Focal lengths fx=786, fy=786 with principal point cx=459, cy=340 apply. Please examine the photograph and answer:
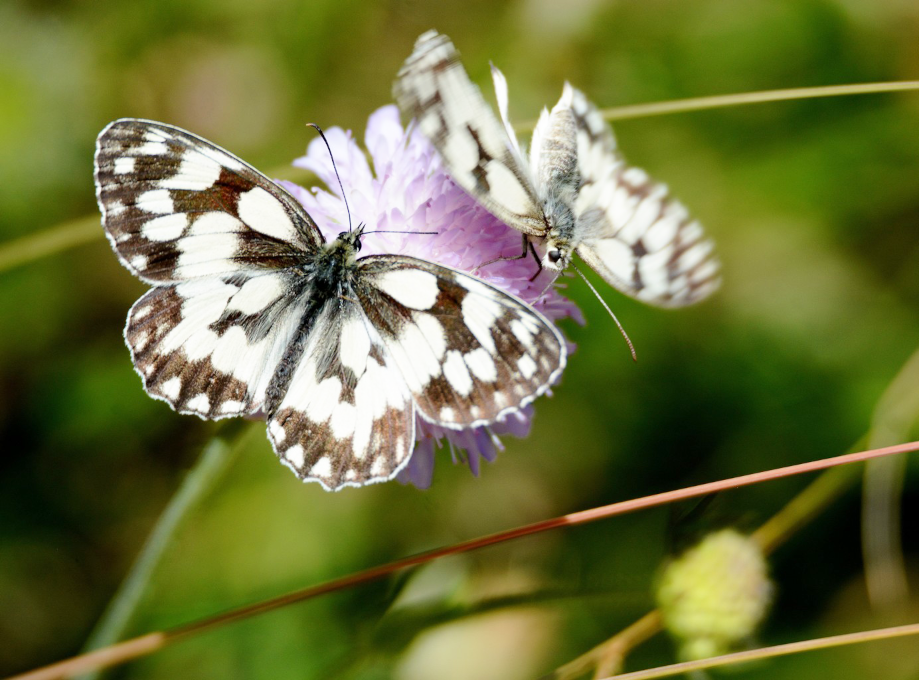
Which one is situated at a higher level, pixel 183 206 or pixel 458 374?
pixel 183 206

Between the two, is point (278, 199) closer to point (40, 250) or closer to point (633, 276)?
point (633, 276)

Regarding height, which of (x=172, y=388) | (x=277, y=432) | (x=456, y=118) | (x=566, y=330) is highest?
(x=456, y=118)

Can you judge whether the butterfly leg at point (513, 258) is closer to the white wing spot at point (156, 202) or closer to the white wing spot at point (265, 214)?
the white wing spot at point (265, 214)

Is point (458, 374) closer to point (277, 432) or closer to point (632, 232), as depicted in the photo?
point (277, 432)

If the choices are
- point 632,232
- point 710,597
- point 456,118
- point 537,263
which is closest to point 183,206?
point 456,118

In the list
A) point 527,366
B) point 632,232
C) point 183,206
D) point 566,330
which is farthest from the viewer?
point 566,330

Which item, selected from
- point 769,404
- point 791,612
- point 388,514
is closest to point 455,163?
point 388,514

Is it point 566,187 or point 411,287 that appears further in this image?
point 566,187
